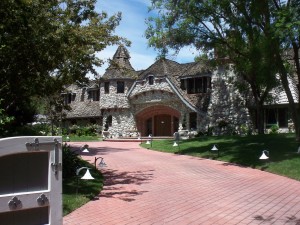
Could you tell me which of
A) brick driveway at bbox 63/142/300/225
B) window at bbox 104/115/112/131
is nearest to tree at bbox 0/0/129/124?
brick driveway at bbox 63/142/300/225

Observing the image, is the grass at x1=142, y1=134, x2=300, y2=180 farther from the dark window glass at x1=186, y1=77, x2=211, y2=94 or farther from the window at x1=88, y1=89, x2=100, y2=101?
the window at x1=88, y1=89, x2=100, y2=101

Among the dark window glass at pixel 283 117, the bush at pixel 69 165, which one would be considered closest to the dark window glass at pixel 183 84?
the dark window glass at pixel 283 117

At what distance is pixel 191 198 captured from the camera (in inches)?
396

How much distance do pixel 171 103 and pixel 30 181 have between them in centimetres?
3207

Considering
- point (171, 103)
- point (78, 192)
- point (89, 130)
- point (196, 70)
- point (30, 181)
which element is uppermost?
point (196, 70)

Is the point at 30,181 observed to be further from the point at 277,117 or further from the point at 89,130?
the point at 89,130

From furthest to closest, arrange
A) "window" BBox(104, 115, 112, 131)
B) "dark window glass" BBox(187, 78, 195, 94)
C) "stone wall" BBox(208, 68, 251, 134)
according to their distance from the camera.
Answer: "window" BBox(104, 115, 112, 131)
"dark window glass" BBox(187, 78, 195, 94)
"stone wall" BBox(208, 68, 251, 134)

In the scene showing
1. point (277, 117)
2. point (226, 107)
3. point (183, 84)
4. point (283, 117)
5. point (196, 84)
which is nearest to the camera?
point (283, 117)

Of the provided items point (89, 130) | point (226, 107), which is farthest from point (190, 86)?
point (89, 130)

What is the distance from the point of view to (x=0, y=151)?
421 cm

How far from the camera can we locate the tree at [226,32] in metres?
17.9

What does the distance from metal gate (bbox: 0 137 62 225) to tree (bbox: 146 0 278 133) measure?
13727 mm

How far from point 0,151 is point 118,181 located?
8683mm

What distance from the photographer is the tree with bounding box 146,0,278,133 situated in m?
17.9
